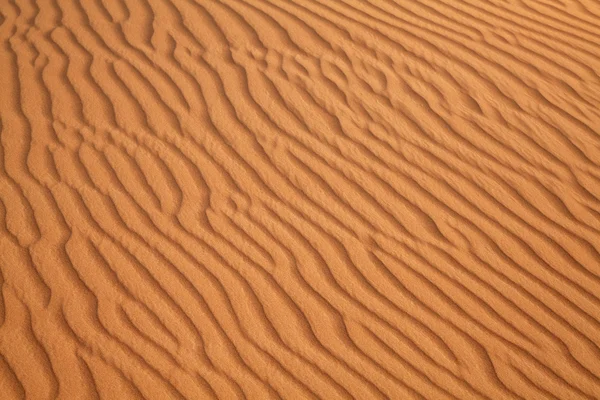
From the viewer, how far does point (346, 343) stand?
11.1 ft

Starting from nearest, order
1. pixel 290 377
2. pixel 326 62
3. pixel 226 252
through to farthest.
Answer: pixel 290 377 < pixel 226 252 < pixel 326 62

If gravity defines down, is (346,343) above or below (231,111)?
below

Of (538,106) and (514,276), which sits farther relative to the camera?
(538,106)

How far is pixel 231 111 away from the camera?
15.0 ft

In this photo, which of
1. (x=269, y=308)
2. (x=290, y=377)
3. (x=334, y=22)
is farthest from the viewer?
(x=334, y=22)

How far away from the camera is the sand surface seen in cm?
330

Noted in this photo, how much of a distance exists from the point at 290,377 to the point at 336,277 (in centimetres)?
65

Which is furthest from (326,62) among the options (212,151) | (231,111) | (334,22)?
(212,151)

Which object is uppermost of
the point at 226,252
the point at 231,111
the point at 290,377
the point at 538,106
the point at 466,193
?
the point at 538,106

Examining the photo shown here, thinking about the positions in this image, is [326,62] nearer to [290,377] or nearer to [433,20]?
[433,20]

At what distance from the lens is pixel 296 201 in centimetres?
402

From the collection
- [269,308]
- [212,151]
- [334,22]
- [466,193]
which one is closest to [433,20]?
[334,22]

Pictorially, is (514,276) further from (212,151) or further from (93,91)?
(93,91)

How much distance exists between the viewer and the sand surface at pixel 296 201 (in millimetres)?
3303
